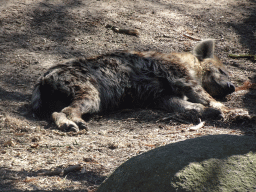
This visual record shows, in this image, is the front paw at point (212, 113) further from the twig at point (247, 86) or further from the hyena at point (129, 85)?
the twig at point (247, 86)

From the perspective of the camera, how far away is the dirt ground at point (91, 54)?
2346 millimetres

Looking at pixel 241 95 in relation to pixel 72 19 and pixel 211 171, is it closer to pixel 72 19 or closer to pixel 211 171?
pixel 211 171

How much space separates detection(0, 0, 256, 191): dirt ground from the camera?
2.35 m

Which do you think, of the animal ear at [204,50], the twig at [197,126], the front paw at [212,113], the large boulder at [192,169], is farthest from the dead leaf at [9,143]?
the animal ear at [204,50]

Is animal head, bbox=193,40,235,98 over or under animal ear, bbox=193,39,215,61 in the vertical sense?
under

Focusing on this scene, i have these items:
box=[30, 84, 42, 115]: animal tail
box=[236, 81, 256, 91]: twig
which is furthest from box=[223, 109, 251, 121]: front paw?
box=[30, 84, 42, 115]: animal tail

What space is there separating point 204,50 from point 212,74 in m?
0.50

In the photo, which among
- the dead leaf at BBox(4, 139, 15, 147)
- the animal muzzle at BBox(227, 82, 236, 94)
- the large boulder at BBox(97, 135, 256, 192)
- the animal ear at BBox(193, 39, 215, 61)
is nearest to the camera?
the large boulder at BBox(97, 135, 256, 192)

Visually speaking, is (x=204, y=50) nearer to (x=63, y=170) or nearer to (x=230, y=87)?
(x=230, y=87)

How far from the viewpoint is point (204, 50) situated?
16.5 feet

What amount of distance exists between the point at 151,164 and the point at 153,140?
1401 millimetres

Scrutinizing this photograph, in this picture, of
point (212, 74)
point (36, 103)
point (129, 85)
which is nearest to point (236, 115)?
point (212, 74)

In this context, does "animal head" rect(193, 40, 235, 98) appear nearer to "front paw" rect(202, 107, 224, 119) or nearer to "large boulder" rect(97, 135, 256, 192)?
"front paw" rect(202, 107, 224, 119)

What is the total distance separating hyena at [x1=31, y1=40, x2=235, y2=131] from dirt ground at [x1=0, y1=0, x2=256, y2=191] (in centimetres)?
22
